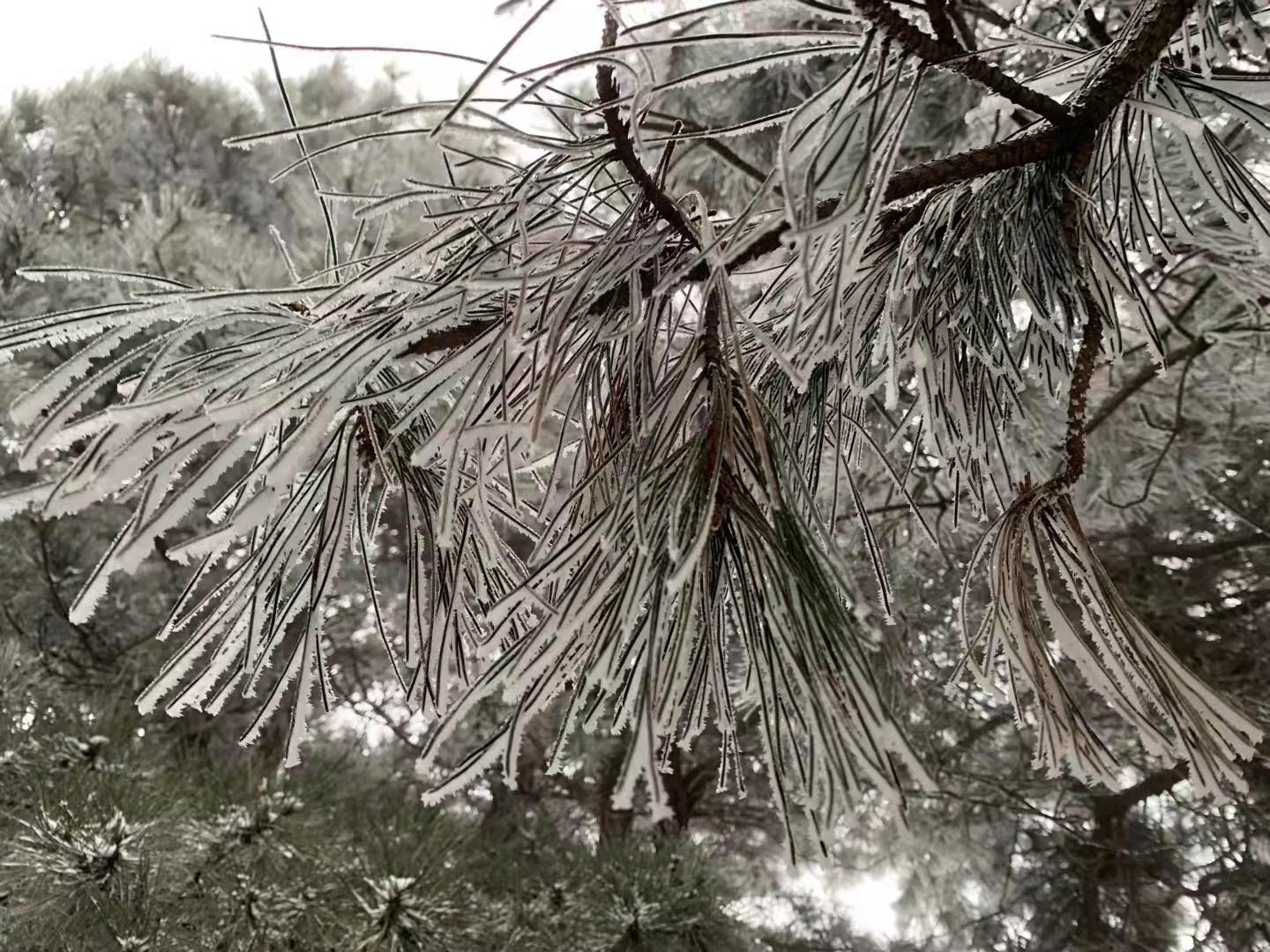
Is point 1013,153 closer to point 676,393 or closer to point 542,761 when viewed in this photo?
point 676,393

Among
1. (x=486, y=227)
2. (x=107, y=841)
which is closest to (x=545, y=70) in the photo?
(x=486, y=227)

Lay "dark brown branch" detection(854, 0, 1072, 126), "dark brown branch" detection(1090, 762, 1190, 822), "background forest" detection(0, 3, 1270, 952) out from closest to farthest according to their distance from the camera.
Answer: "dark brown branch" detection(854, 0, 1072, 126), "background forest" detection(0, 3, 1270, 952), "dark brown branch" detection(1090, 762, 1190, 822)

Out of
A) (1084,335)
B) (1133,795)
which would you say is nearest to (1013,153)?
(1084,335)

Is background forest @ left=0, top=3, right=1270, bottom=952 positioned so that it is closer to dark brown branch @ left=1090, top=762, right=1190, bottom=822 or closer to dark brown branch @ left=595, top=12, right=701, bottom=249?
dark brown branch @ left=1090, top=762, right=1190, bottom=822

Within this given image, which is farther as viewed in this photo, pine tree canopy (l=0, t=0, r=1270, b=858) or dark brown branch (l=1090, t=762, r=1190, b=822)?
dark brown branch (l=1090, t=762, r=1190, b=822)

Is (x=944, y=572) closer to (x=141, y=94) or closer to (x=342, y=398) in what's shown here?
(x=342, y=398)

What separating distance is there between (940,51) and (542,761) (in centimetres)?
194

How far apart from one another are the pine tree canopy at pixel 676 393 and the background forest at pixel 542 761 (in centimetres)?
11

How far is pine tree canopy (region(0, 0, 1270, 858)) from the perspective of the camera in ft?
0.80

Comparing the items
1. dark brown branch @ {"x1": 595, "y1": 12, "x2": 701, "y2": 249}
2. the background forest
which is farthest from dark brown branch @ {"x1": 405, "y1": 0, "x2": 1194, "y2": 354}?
the background forest

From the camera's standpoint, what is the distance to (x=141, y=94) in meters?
2.60

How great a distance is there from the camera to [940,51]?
0.25 metres

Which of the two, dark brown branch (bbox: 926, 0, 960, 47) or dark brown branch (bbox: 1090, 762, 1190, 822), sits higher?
dark brown branch (bbox: 1090, 762, 1190, 822)

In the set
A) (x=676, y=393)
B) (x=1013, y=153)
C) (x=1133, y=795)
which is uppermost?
(x=1133, y=795)
